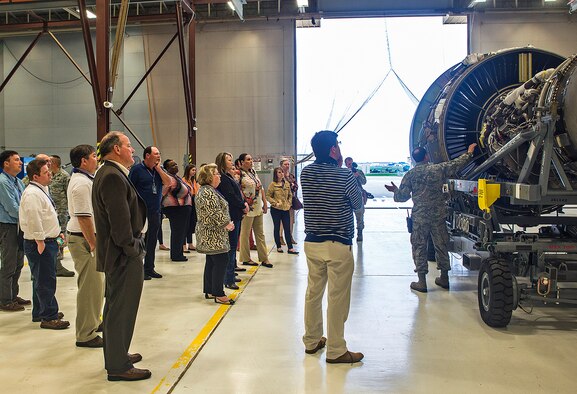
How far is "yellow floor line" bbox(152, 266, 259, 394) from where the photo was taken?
3266 mm

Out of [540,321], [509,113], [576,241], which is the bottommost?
[540,321]

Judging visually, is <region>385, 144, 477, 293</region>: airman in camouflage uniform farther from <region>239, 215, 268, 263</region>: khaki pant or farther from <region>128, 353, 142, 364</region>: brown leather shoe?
<region>128, 353, 142, 364</region>: brown leather shoe

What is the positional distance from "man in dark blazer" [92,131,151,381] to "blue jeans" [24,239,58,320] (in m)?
1.38

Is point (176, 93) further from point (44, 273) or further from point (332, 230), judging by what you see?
point (332, 230)

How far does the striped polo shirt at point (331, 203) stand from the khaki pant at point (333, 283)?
7 cm

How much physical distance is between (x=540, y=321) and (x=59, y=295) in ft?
16.6

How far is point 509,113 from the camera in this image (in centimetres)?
498

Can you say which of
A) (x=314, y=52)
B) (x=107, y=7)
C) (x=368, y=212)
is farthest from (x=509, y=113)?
(x=314, y=52)

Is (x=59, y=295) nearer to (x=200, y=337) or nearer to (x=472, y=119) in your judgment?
(x=200, y=337)

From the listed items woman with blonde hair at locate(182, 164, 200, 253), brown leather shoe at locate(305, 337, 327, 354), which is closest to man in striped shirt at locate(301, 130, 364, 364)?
brown leather shoe at locate(305, 337, 327, 354)

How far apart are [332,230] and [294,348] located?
108 cm

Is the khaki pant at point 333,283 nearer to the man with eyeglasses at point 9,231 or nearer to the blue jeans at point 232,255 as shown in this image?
the blue jeans at point 232,255

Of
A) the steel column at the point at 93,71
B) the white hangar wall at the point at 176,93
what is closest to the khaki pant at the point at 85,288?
the steel column at the point at 93,71

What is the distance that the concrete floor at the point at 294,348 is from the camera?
330cm
